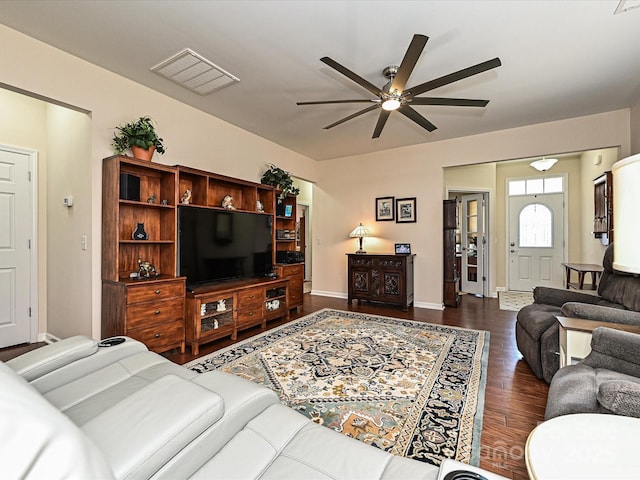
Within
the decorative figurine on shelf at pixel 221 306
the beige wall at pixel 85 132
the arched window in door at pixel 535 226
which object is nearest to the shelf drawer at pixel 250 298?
the decorative figurine on shelf at pixel 221 306

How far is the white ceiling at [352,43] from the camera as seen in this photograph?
211cm

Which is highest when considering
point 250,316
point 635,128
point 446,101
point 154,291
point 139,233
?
point 635,128

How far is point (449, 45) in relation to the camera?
97.3 inches

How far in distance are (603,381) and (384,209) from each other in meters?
4.22

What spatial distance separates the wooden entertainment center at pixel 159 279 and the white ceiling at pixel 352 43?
3.23 ft

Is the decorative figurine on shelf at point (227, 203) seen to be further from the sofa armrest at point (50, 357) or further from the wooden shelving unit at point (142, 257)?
the sofa armrest at point (50, 357)

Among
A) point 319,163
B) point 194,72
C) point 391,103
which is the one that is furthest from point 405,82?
point 319,163

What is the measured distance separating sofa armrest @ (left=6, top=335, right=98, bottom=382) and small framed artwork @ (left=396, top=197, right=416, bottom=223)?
4.61m

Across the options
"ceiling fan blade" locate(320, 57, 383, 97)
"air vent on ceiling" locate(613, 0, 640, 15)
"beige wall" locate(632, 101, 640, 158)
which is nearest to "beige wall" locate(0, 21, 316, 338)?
"ceiling fan blade" locate(320, 57, 383, 97)

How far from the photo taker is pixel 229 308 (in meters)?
3.40

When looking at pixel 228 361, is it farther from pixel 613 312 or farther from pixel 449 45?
pixel 449 45

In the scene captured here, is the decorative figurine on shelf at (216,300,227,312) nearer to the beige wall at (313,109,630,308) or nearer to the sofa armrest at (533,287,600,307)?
the beige wall at (313,109,630,308)

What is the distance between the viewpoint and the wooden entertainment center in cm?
272

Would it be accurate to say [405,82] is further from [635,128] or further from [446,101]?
[635,128]
